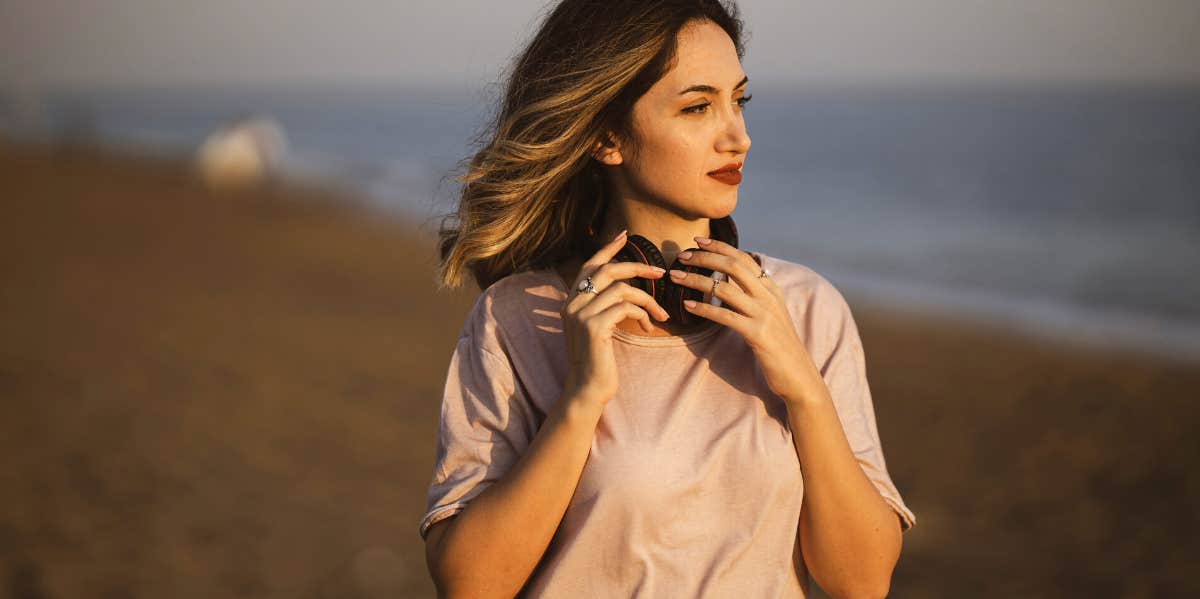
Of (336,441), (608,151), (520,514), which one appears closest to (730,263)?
(608,151)

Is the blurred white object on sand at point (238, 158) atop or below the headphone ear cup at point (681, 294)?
below

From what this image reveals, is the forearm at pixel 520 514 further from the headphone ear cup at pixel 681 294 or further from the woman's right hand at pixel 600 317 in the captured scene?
the headphone ear cup at pixel 681 294

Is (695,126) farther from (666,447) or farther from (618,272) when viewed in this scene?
(666,447)

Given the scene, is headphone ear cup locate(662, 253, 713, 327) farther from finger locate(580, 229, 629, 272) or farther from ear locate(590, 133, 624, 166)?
ear locate(590, 133, 624, 166)

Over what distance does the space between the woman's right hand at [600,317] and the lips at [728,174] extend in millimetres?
299

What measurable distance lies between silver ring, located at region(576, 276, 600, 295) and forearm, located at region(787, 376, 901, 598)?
463 millimetres

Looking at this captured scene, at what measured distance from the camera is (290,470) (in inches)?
276

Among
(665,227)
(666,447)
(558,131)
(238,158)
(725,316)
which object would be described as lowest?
(238,158)

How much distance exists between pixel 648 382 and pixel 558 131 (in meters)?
0.65

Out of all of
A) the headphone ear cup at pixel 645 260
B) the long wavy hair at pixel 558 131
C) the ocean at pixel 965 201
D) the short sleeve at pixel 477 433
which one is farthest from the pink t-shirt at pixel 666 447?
the ocean at pixel 965 201

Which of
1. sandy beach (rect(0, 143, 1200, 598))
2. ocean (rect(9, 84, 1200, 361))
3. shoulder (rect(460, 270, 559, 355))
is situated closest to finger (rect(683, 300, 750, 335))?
shoulder (rect(460, 270, 559, 355))

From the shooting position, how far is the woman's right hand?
208 centimetres

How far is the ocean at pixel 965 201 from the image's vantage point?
13.4 meters

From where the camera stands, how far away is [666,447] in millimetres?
2145
